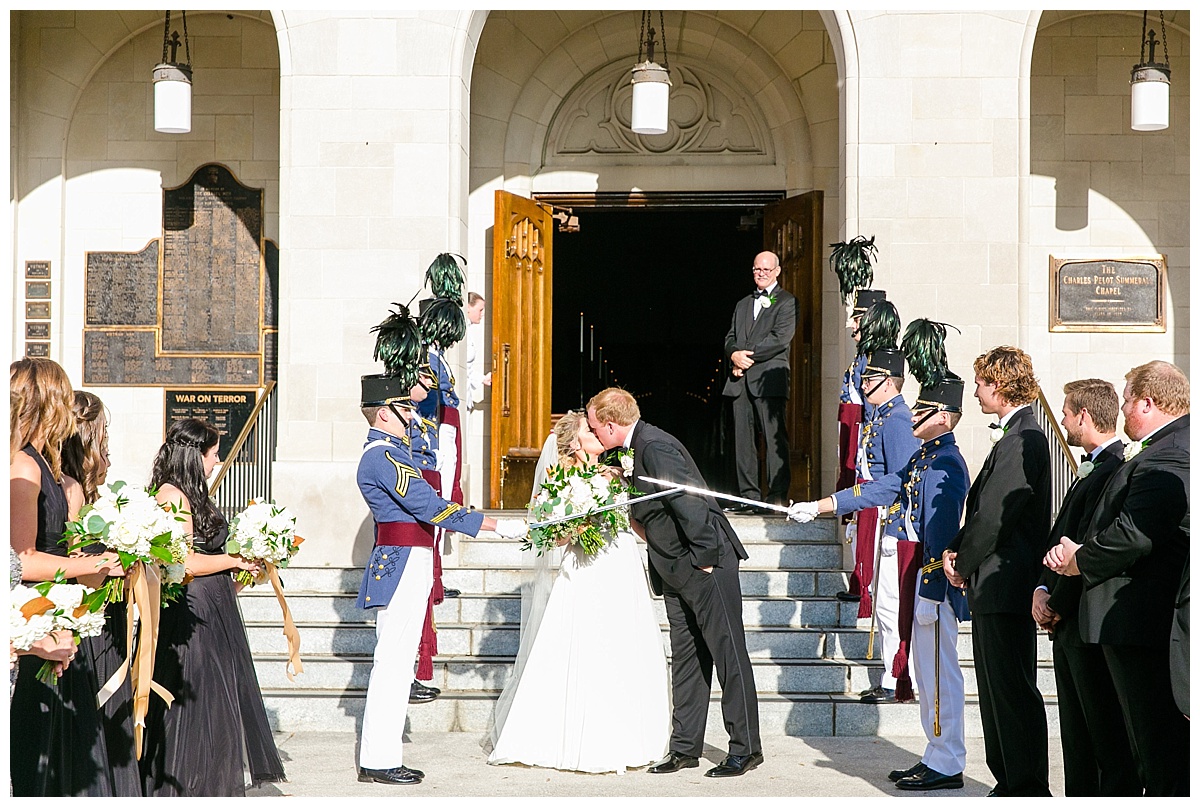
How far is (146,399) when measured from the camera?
1134 centimetres

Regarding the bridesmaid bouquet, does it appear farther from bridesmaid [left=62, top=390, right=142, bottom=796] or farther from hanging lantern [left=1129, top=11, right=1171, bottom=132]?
hanging lantern [left=1129, top=11, right=1171, bottom=132]

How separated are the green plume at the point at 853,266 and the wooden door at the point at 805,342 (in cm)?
179

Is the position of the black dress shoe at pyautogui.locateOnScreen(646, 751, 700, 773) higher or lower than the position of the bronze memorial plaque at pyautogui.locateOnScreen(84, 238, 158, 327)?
lower

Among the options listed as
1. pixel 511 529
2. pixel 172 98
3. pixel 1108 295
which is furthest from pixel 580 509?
pixel 1108 295

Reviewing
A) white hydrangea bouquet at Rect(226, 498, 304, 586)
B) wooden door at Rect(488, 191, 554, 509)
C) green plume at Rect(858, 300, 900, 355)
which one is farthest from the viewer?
wooden door at Rect(488, 191, 554, 509)

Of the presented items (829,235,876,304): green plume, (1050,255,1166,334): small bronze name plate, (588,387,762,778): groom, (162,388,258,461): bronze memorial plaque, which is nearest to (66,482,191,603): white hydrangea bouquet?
(588,387,762,778): groom

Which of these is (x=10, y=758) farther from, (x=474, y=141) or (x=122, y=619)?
(x=474, y=141)

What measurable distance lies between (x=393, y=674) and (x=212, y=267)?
20.7 feet

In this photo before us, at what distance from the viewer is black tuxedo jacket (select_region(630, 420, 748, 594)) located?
6285 mm

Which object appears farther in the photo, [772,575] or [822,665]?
[772,575]

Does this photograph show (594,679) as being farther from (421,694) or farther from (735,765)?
(421,694)

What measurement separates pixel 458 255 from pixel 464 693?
3.52 meters

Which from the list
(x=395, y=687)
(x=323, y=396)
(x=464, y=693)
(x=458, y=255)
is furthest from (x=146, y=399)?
(x=395, y=687)

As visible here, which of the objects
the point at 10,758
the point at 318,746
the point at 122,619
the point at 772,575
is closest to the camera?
the point at 10,758
